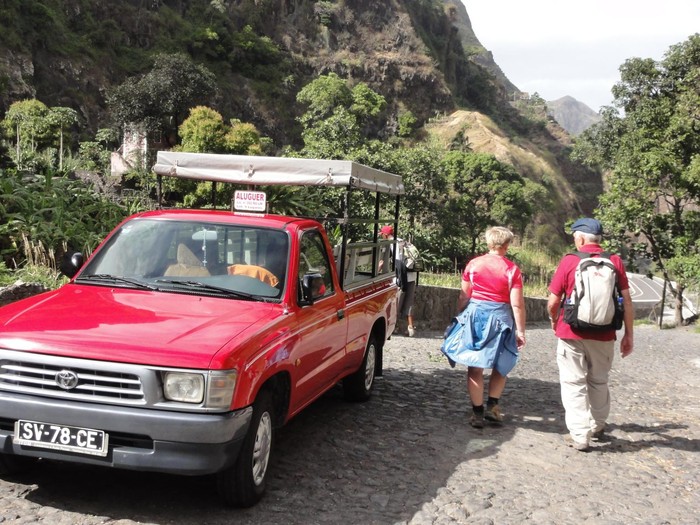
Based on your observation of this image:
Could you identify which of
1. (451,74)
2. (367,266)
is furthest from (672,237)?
(451,74)

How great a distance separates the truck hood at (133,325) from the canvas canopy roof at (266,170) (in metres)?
2.26

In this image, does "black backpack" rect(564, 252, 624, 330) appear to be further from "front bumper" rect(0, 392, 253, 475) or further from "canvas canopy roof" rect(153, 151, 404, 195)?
"front bumper" rect(0, 392, 253, 475)

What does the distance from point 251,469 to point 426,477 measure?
1.56m

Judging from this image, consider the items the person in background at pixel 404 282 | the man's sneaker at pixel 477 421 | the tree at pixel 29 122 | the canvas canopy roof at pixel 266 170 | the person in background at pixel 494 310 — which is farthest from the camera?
the tree at pixel 29 122

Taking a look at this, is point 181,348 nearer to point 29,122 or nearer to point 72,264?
point 72,264

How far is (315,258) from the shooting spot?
6246mm

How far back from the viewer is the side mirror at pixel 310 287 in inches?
213

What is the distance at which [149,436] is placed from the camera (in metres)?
4.09

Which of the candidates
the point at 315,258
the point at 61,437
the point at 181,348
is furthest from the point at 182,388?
the point at 315,258

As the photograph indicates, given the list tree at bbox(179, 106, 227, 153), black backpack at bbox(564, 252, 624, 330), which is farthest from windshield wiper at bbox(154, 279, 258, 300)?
tree at bbox(179, 106, 227, 153)

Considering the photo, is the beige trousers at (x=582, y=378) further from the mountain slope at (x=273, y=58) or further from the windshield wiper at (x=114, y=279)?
the mountain slope at (x=273, y=58)

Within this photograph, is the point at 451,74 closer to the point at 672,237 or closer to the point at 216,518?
the point at 672,237

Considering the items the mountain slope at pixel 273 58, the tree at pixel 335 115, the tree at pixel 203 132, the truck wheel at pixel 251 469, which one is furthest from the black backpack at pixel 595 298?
the mountain slope at pixel 273 58

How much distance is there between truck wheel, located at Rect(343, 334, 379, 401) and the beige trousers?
6.48 feet
